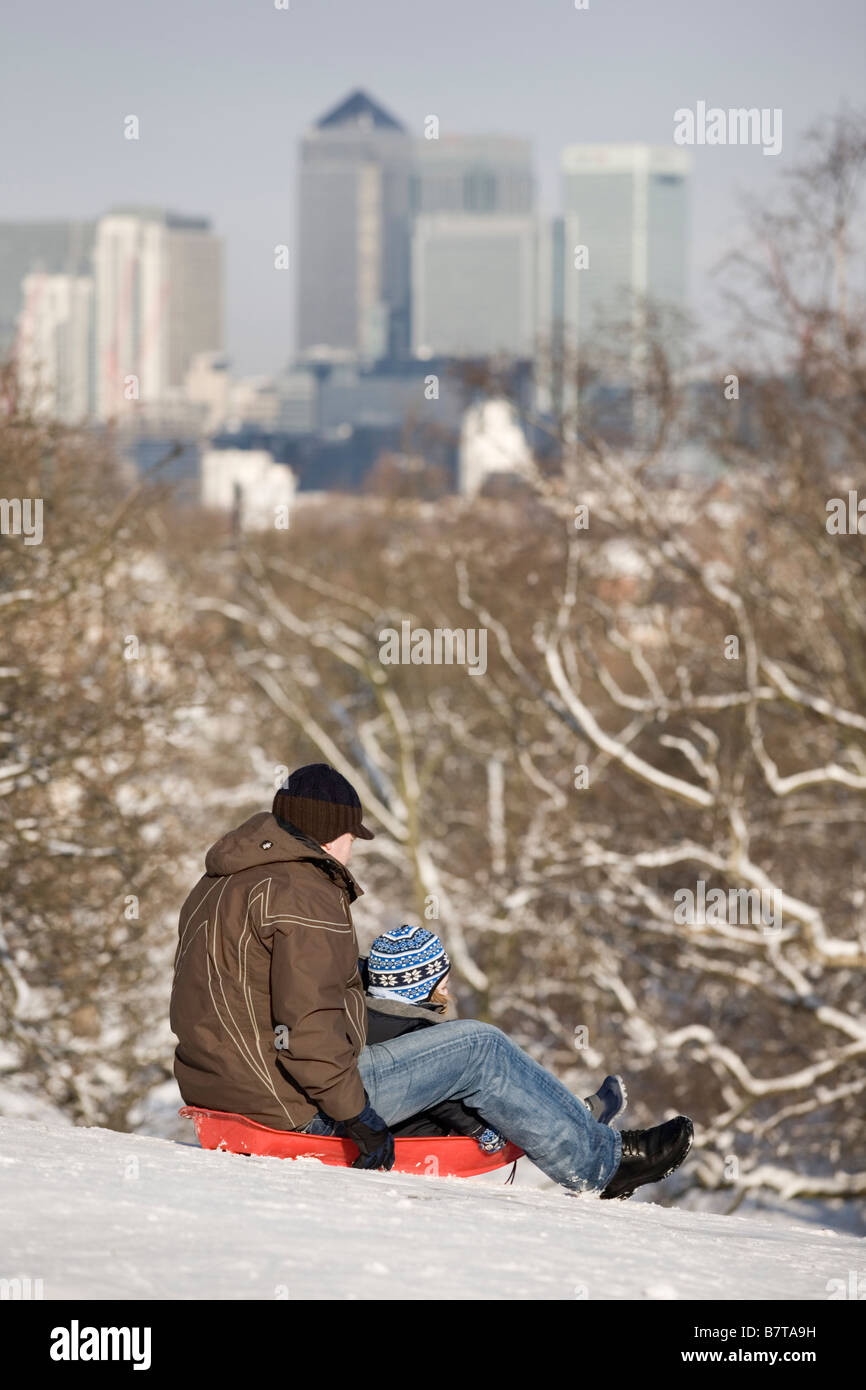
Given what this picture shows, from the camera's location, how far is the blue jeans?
4.47 meters

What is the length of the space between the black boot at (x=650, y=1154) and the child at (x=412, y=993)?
4.6 inches

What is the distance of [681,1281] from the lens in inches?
132

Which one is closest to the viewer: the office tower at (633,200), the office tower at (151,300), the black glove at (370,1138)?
the black glove at (370,1138)

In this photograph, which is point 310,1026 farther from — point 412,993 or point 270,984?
point 412,993

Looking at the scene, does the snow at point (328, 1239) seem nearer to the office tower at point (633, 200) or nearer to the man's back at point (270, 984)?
the man's back at point (270, 984)

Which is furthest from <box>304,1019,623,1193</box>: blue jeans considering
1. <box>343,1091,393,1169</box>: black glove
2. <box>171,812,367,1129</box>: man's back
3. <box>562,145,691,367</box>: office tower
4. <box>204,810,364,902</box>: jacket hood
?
<box>562,145,691,367</box>: office tower

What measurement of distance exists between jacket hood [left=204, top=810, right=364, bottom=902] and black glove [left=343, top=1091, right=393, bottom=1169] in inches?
23.7

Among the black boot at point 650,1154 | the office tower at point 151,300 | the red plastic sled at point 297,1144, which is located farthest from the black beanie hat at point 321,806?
the office tower at point 151,300

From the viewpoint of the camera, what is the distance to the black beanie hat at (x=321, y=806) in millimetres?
4223

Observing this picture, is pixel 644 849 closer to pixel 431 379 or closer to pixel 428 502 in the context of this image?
pixel 431 379

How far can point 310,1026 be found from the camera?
13.2 ft

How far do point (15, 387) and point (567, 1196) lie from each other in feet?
31.5

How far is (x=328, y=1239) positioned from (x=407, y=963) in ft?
4.02

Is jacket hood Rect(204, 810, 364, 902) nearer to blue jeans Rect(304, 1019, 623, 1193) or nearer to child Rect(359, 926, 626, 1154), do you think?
child Rect(359, 926, 626, 1154)
